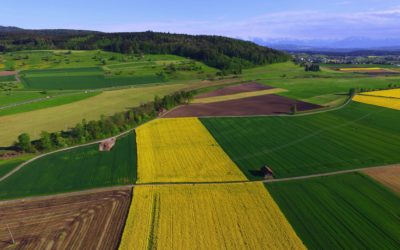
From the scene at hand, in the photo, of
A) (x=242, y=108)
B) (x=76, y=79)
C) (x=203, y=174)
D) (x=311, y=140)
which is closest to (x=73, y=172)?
(x=203, y=174)

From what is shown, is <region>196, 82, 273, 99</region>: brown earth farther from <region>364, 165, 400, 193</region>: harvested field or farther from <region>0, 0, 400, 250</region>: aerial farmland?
<region>364, 165, 400, 193</region>: harvested field

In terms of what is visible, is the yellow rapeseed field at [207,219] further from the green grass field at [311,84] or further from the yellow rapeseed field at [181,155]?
the green grass field at [311,84]

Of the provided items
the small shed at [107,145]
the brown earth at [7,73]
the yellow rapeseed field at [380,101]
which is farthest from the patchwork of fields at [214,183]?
the brown earth at [7,73]

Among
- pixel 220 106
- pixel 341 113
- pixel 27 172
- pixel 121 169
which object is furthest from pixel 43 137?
pixel 341 113

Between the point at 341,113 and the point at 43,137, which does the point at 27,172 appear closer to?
the point at 43,137

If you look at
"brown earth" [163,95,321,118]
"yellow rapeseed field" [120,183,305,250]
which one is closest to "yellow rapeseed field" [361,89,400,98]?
"brown earth" [163,95,321,118]

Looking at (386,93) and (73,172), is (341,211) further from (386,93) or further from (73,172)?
(386,93)
